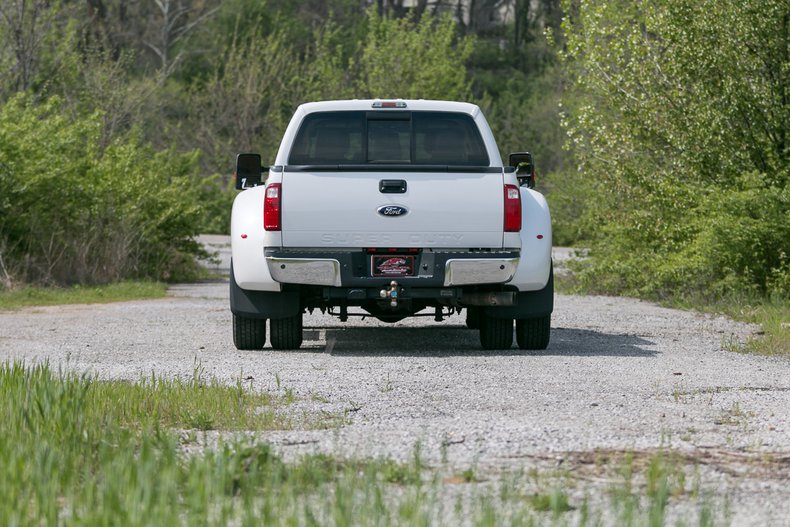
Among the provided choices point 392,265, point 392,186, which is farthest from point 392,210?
point 392,265

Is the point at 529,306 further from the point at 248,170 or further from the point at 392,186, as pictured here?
the point at 248,170

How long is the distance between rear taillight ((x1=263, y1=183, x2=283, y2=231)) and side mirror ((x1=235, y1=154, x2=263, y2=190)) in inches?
39.4

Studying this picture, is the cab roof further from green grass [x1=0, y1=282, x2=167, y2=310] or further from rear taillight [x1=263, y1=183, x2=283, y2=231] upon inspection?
green grass [x1=0, y1=282, x2=167, y2=310]

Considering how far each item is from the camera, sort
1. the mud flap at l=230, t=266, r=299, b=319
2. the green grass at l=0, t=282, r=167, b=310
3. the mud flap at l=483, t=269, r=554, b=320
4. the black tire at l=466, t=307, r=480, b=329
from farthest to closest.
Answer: the green grass at l=0, t=282, r=167, b=310
the black tire at l=466, t=307, r=480, b=329
the mud flap at l=483, t=269, r=554, b=320
the mud flap at l=230, t=266, r=299, b=319

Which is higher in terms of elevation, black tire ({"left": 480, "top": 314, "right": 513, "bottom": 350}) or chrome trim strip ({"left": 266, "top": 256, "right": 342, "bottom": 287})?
chrome trim strip ({"left": 266, "top": 256, "right": 342, "bottom": 287})

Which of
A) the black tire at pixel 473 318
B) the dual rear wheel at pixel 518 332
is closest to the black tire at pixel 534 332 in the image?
the dual rear wheel at pixel 518 332

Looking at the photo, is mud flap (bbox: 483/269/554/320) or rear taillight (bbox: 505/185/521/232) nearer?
rear taillight (bbox: 505/185/521/232)

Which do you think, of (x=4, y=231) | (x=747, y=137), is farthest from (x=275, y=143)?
(x=747, y=137)

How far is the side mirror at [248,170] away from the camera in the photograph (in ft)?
43.1

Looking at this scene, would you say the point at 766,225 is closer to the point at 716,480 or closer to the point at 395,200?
the point at 395,200

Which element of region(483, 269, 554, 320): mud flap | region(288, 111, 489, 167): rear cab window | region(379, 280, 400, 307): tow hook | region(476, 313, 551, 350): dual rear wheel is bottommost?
region(476, 313, 551, 350): dual rear wheel

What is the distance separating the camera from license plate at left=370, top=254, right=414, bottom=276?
12.3m

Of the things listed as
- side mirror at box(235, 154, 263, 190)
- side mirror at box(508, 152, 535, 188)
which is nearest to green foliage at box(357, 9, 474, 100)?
side mirror at box(508, 152, 535, 188)

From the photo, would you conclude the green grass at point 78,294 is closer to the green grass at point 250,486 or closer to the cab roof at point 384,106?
the cab roof at point 384,106
